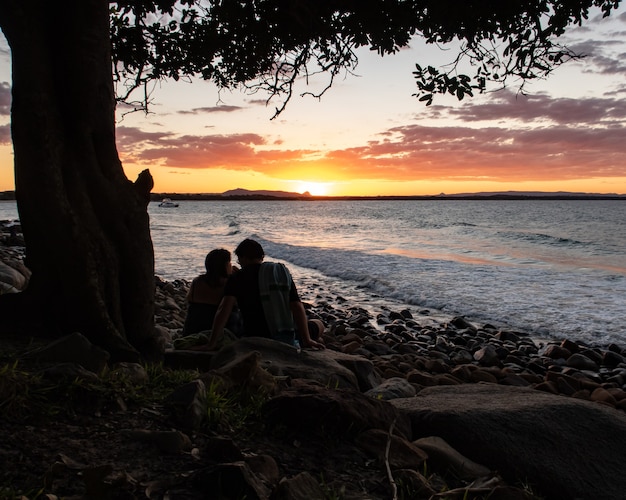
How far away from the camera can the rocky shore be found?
9.14 feet

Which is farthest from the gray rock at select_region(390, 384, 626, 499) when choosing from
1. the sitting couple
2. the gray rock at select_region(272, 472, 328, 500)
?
the sitting couple

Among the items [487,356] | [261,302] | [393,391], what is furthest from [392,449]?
[487,356]

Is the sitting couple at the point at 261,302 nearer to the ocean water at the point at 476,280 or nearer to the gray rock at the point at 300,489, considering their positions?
the gray rock at the point at 300,489

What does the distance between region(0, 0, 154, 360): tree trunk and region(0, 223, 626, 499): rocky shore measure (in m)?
0.80

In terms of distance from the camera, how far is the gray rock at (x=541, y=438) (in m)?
3.65

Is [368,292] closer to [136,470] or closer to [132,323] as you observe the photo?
[132,323]

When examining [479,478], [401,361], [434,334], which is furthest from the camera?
[434,334]

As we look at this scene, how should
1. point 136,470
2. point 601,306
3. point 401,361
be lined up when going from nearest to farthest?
1. point 136,470
2. point 401,361
3. point 601,306

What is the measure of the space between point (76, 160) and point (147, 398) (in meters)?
2.80

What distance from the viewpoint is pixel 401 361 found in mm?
8984

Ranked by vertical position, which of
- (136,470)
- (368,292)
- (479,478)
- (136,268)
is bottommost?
(368,292)

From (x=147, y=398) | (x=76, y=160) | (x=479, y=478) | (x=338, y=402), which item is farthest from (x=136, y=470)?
(x=76, y=160)

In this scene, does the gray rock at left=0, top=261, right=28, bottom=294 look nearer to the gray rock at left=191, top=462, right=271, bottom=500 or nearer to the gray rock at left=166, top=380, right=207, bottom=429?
the gray rock at left=166, top=380, right=207, bottom=429

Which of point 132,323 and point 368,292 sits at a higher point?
point 132,323
